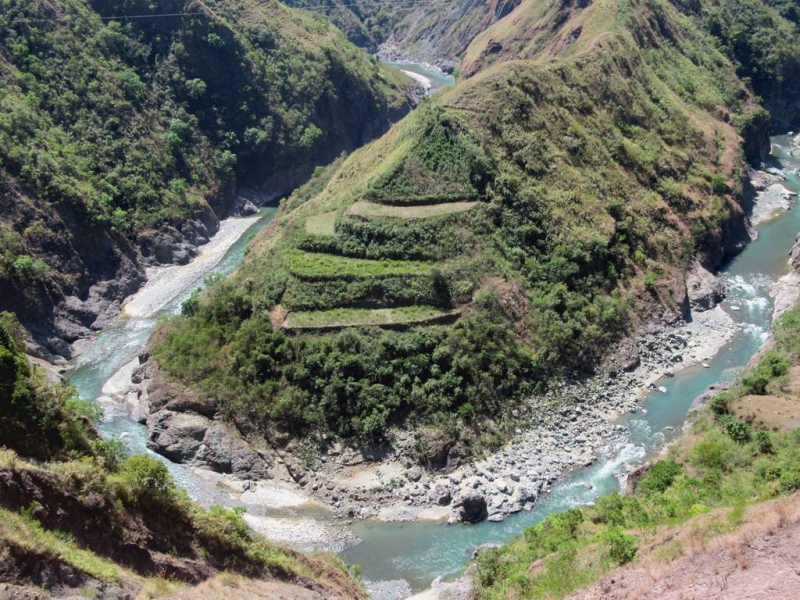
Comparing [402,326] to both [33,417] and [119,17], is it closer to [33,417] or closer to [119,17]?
[33,417]

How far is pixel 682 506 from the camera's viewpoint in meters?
32.1

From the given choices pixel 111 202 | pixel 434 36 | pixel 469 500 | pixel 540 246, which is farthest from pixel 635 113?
pixel 434 36

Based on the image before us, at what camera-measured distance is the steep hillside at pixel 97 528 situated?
20062mm

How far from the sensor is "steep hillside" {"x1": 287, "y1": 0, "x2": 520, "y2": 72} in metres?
152

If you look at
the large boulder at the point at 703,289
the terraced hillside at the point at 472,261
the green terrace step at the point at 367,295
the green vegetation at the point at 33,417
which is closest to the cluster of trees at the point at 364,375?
the terraced hillside at the point at 472,261

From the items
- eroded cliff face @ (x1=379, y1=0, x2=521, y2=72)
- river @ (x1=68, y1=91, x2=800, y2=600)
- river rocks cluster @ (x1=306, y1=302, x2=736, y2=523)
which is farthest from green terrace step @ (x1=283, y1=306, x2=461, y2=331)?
eroded cliff face @ (x1=379, y1=0, x2=521, y2=72)

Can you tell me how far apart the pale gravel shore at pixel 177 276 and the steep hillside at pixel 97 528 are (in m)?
40.6

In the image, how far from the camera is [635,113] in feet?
242

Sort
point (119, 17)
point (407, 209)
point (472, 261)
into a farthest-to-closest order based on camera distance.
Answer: point (119, 17) → point (407, 209) → point (472, 261)

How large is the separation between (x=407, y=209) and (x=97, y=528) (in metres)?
39.6

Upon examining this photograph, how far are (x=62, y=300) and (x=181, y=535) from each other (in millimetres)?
45474

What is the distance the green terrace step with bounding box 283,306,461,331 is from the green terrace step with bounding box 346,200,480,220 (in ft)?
29.2

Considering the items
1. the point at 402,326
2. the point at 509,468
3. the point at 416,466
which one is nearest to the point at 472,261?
the point at 402,326

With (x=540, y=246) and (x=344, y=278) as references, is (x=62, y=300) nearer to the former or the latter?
(x=344, y=278)
